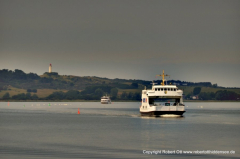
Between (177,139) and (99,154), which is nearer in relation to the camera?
(99,154)

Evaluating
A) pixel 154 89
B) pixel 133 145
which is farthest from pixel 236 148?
pixel 154 89

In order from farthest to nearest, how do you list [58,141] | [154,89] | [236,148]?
[154,89]
[58,141]
[236,148]

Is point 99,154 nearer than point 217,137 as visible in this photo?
Yes

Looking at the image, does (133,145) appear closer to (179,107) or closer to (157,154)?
(157,154)

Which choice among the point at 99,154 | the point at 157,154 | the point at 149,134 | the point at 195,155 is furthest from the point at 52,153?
the point at 149,134

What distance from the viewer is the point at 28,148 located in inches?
2269

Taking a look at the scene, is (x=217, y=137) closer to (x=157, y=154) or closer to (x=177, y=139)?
(x=177, y=139)

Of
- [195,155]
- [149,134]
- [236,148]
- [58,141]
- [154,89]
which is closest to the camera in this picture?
[195,155]

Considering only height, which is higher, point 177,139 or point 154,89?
point 154,89

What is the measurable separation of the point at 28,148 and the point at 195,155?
66.0 ft

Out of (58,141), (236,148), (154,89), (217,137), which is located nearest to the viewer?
(236,148)

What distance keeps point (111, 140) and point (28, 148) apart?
13.7 meters

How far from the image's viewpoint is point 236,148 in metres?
57.3

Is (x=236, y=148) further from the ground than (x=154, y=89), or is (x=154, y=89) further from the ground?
(x=154, y=89)
